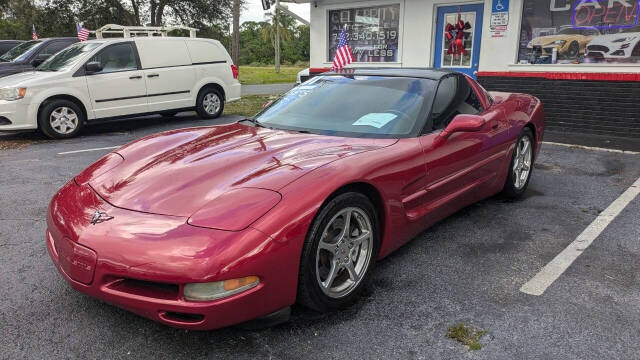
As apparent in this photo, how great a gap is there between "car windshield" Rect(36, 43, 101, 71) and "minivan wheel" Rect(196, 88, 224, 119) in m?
2.18

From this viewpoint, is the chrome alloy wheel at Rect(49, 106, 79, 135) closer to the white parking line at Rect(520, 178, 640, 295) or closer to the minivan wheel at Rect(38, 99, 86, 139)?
the minivan wheel at Rect(38, 99, 86, 139)

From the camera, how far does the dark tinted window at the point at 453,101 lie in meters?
3.47

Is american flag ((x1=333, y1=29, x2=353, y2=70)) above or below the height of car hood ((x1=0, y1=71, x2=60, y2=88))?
above

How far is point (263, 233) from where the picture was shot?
212 centimetres

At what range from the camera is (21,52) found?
11367 millimetres

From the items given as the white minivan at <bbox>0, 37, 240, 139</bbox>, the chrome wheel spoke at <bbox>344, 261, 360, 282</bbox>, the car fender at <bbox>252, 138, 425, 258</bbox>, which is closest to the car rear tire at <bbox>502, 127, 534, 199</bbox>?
the car fender at <bbox>252, 138, 425, 258</bbox>

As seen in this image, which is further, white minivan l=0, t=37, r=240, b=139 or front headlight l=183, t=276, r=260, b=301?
white minivan l=0, t=37, r=240, b=139

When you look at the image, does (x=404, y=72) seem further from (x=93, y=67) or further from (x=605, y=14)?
(x=93, y=67)

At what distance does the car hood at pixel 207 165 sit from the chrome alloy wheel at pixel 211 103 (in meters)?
6.80

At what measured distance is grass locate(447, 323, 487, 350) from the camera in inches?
90.8

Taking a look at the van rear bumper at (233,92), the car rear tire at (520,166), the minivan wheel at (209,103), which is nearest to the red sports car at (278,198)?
the car rear tire at (520,166)

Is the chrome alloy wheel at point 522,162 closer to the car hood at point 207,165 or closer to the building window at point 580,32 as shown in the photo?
the car hood at point 207,165

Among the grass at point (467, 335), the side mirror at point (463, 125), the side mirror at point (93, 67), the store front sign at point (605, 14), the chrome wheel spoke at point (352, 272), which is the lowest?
the grass at point (467, 335)

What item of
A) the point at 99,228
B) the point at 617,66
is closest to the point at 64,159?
the point at 99,228
